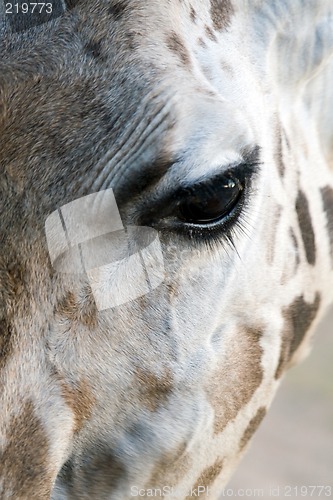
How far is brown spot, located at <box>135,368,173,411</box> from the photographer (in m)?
1.18

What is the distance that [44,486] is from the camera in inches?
43.7

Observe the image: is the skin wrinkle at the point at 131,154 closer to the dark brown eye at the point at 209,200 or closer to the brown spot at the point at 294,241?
the dark brown eye at the point at 209,200

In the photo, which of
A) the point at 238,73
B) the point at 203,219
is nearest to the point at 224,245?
the point at 203,219

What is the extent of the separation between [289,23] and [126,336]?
0.70m

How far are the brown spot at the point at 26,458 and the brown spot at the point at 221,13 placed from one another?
2.25ft

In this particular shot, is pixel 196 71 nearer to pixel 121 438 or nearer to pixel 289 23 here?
pixel 289 23

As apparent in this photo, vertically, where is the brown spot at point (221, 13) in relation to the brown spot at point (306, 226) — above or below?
above

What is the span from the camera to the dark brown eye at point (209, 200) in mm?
1135

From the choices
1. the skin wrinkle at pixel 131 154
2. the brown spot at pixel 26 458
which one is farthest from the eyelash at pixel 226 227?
the brown spot at pixel 26 458

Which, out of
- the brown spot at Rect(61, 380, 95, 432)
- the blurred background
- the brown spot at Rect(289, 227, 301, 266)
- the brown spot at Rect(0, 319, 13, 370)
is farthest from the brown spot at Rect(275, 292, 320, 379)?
the blurred background

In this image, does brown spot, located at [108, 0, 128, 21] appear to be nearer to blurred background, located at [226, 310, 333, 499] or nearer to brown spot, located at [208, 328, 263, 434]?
brown spot, located at [208, 328, 263, 434]

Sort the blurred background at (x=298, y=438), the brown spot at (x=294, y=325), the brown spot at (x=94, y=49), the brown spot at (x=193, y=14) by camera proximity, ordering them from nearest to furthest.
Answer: the brown spot at (x=94, y=49) < the brown spot at (x=193, y=14) < the brown spot at (x=294, y=325) < the blurred background at (x=298, y=438)

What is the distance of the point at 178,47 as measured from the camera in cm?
121
